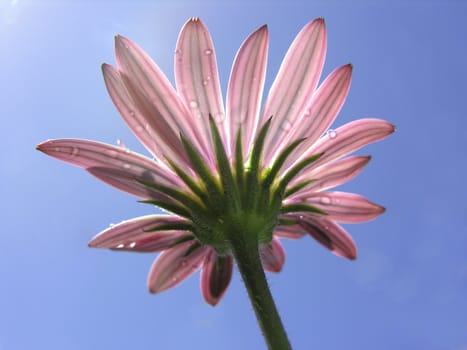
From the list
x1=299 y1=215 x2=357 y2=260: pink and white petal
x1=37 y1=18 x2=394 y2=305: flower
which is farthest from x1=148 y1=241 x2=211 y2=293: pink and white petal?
x1=299 y1=215 x2=357 y2=260: pink and white petal

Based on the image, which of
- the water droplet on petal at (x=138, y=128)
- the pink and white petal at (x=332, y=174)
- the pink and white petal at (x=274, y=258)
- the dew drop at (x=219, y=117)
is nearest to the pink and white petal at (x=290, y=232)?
the pink and white petal at (x=274, y=258)

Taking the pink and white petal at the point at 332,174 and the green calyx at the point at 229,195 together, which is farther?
the pink and white petal at the point at 332,174

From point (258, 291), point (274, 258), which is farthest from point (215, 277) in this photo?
point (258, 291)

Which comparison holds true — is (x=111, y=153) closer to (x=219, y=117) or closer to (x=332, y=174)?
(x=219, y=117)

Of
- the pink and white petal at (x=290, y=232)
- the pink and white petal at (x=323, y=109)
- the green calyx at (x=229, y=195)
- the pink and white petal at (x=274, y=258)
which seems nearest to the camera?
the green calyx at (x=229, y=195)

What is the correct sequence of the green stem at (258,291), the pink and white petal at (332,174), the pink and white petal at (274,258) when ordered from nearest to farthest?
1. the green stem at (258,291)
2. the pink and white petal at (332,174)
3. the pink and white petal at (274,258)

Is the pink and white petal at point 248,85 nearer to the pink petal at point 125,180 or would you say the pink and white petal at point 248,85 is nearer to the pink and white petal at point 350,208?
the pink petal at point 125,180

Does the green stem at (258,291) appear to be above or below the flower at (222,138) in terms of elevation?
below
